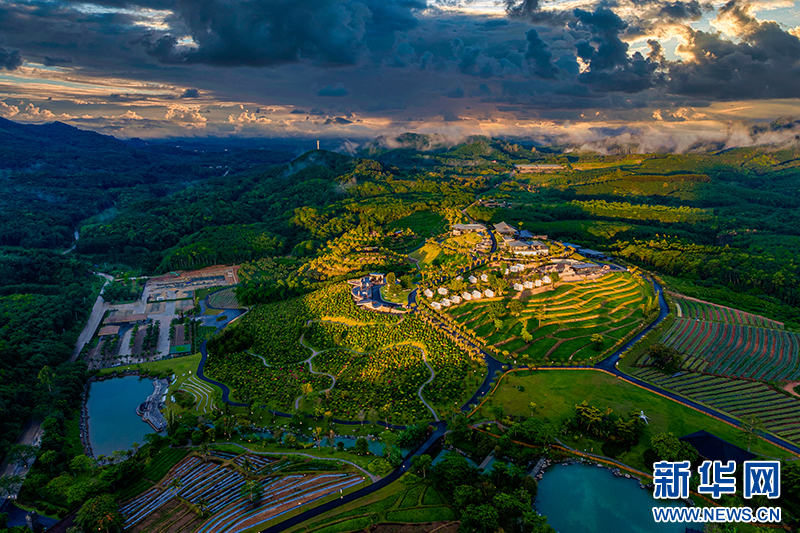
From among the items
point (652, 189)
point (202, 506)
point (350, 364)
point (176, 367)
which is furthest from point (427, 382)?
point (652, 189)

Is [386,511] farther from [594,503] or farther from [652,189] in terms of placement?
[652,189]

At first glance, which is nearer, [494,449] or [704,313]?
[494,449]

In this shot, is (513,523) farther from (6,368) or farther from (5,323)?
(5,323)

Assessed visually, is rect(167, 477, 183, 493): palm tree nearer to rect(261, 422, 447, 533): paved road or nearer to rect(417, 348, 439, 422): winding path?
rect(261, 422, 447, 533): paved road

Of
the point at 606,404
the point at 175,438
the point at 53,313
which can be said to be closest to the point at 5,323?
the point at 53,313

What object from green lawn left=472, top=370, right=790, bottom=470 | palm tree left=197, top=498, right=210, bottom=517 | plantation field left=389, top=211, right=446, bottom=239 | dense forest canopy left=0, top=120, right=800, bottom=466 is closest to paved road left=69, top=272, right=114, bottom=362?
dense forest canopy left=0, top=120, right=800, bottom=466

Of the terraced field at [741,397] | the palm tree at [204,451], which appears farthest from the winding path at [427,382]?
the terraced field at [741,397]
